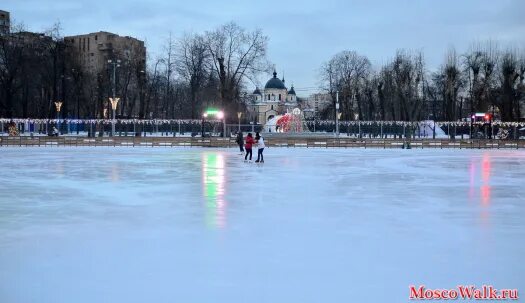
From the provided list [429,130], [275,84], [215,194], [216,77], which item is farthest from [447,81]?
[275,84]

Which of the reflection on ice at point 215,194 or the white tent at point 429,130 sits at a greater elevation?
the white tent at point 429,130

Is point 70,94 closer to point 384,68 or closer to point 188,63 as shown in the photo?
point 188,63

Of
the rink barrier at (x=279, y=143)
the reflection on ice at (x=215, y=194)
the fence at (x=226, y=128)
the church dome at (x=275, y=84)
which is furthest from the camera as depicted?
the church dome at (x=275, y=84)

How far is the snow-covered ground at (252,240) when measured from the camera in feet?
17.6

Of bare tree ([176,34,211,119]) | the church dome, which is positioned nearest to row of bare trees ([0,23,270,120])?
bare tree ([176,34,211,119])

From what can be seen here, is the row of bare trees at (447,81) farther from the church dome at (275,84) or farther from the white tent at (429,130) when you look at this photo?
the church dome at (275,84)

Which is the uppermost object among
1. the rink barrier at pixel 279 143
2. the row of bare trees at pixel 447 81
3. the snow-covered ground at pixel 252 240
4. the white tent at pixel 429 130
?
the row of bare trees at pixel 447 81

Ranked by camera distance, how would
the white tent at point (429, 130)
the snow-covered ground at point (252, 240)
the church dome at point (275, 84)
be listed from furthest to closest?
the church dome at point (275, 84) → the white tent at point (429, 130) → the snow-covered ground at point (252, 240)

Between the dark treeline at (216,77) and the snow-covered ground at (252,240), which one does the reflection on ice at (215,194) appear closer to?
the snow-covered ground at (252,240)

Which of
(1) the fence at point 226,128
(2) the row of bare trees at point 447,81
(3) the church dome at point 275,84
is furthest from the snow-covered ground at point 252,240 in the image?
(3) the church dome at point 275,84

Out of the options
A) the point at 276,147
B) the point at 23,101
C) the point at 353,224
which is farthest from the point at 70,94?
the point at 353,224

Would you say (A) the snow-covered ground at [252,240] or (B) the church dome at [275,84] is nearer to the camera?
(A) the snow-covered ground at [252,240]

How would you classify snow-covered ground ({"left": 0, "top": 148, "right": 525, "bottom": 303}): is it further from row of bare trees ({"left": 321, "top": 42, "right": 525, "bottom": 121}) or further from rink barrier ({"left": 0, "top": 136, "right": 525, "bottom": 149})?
Result: row of bare trees ({"left": 321, "top": 42, "right": 525, "bottom": 121})

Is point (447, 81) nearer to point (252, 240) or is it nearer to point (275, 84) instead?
point (252, 240)
